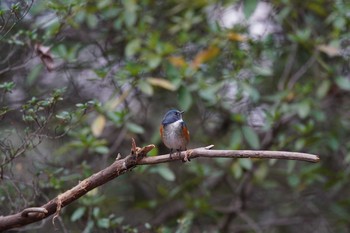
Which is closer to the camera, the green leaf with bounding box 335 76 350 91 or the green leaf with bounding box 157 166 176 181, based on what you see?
the green leaf with bounding box 157 166 176 181

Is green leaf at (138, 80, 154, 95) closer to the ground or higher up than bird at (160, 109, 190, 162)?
higher up

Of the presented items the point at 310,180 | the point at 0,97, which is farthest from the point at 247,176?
the point at 0,97

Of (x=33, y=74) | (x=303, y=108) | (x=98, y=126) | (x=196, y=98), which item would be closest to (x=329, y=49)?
(x=303, y=108)

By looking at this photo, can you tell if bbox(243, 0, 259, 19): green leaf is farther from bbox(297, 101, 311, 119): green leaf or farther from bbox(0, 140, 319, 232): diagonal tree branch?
bbox(0, 140, 319, 232): diagonal tree branch

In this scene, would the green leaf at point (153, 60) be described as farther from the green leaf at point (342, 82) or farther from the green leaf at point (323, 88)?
the green leaf at point (342, 82)

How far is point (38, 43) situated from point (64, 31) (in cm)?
115

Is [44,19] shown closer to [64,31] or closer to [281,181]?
[64,31]

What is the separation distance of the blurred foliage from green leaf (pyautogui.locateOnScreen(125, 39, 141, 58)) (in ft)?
0.06

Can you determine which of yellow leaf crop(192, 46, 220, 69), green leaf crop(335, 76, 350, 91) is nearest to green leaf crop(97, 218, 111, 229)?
yellow leaf crop(192, 46, 220, 69)

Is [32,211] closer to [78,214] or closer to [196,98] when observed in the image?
[78,214]

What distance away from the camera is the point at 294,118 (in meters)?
6.35

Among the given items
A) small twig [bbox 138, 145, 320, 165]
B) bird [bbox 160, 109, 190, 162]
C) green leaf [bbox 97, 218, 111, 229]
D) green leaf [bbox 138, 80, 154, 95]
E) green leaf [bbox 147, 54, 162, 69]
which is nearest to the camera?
small twig [bbox 138, 145, 320, 165]

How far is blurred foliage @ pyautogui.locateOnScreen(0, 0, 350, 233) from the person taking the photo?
5.09 metres

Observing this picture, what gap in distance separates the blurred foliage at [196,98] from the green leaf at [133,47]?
2cm
